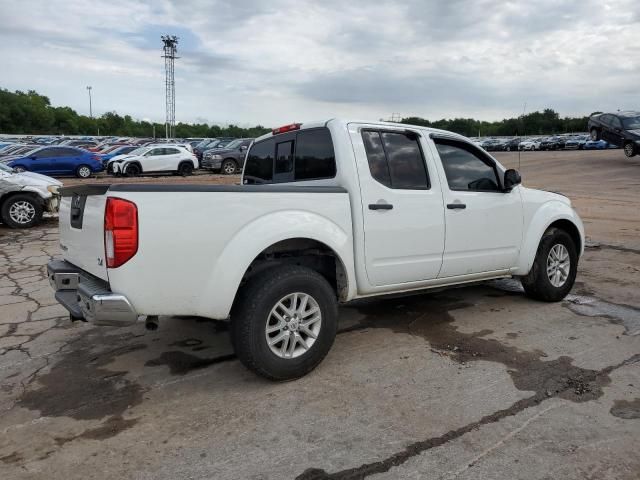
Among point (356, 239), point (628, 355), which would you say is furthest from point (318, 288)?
point (628, 355)

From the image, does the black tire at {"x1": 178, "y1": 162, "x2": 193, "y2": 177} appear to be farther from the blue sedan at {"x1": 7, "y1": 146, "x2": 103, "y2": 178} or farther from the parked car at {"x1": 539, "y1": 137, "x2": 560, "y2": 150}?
the parked car at {"x1": 539, "y1": 137, "x2": 560, "y2": 150}

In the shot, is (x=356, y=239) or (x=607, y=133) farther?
(x=607, y=133)

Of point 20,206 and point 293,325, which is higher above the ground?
point 20,206

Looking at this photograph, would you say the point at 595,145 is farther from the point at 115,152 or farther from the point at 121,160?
the point at 121,160

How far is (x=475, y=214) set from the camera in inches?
190

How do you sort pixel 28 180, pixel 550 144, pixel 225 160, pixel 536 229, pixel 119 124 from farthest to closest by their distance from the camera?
1. pixel 119 124
2. pixel 550 144
3. pixel 225 160
4. pixel 28 180
5. pixel 536 229

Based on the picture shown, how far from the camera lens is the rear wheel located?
23.6 m

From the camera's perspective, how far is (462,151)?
4992mm

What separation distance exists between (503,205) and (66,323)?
4.37m

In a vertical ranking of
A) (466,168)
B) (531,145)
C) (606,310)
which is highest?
(531,145)

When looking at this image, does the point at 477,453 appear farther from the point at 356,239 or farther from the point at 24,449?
the point at 24,449

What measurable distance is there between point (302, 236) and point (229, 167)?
23784mm

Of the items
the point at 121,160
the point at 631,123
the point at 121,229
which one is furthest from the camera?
the point at 121,160

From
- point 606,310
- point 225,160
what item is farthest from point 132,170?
point 606,310
